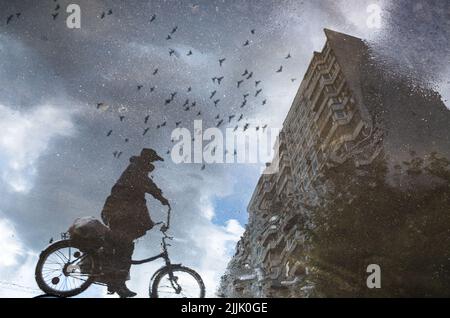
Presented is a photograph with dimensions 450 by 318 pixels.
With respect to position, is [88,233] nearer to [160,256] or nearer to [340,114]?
[160,256]

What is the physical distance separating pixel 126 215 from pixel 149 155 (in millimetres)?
1686

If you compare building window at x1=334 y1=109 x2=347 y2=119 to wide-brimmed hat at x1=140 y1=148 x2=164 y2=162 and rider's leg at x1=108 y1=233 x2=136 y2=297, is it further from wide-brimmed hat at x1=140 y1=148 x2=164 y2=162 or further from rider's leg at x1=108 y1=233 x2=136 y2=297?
rider's leg at x1=108 y1=233 x2=136 y2=297

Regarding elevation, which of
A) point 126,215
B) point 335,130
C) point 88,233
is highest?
point 335,130

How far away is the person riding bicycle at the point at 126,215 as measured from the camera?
22.6 feet

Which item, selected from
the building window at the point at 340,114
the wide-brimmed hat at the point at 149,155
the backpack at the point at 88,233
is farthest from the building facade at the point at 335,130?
the backpack at the point at 88,233

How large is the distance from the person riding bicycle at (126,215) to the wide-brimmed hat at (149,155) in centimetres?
Result: 15

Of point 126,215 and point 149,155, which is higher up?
point 149,155

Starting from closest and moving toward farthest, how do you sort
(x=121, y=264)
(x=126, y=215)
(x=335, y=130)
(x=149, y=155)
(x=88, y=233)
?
(x=88, y=233)
(x=121, y=264)
(x=126, y=215)
(x=149, y=155)
(x=335, y=130)

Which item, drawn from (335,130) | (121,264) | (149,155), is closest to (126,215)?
(121,264)

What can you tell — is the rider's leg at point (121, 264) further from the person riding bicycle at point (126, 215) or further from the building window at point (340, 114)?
the building window at point (340, 114)

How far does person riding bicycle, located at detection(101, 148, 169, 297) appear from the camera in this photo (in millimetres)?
6895

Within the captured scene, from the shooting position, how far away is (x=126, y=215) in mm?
7355
